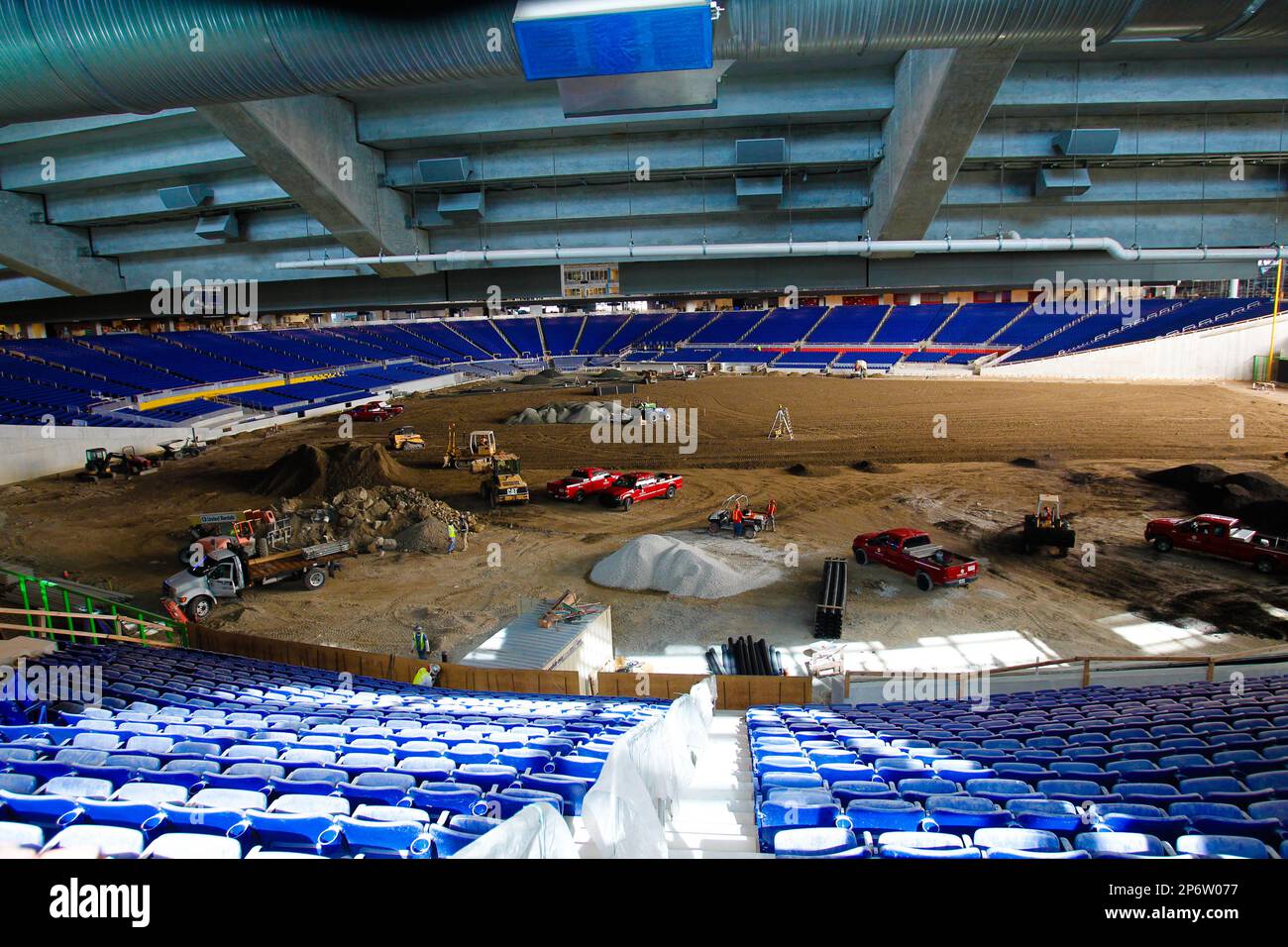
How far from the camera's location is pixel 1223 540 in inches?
571

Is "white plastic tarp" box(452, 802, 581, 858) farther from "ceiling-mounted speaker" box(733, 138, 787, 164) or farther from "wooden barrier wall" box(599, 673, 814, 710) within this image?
"ceiling-mounted speaker" box(733, 138, 787, 164)

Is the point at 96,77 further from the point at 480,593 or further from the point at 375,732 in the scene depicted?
the point at 480,593

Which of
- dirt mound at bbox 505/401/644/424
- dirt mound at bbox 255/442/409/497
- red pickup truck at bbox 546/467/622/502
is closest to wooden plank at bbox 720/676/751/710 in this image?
red pickup truck at bbox 546/467/622/502

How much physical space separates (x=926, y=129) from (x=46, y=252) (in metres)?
27.1

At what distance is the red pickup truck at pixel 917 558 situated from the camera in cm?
1380

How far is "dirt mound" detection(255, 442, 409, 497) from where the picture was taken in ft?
71.4

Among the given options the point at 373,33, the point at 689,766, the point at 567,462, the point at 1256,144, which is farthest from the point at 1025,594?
the point at 567,462

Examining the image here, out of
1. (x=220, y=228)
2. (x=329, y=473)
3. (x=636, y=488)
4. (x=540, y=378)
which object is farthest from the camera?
(x=540, y=378)

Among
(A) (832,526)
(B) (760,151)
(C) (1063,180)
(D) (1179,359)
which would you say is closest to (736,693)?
(A) (832,526)

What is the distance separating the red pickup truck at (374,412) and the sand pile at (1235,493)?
110ft

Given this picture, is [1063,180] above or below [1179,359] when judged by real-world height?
above

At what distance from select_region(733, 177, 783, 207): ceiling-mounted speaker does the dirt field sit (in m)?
8.15

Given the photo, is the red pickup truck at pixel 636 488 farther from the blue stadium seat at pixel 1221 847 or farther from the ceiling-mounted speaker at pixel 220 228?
the blue stadium seat at pixel 1221 847

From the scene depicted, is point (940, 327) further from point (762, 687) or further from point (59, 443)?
point (59, 443)
